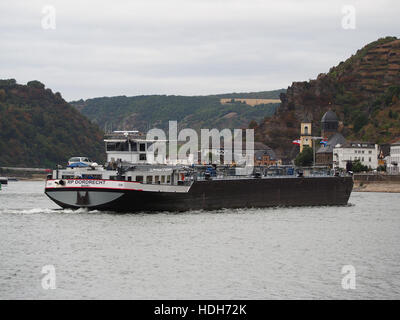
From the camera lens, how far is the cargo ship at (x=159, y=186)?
2628 inches

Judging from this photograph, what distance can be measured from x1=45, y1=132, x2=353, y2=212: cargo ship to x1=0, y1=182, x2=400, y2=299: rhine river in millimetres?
1530

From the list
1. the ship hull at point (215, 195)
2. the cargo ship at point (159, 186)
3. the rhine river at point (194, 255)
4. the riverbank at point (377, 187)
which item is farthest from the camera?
the riverbank at point (377, 187)

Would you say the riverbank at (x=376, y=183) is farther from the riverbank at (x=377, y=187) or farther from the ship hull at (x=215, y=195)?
the ship hull at (x=215, y=195)

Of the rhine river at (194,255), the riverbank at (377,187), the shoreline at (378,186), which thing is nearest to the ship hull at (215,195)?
the rhine river at (194,255)

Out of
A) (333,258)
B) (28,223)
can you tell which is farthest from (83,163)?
(333,258)

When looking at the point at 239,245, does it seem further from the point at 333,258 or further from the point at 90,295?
the point at 90,295

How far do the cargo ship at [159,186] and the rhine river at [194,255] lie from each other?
153cm

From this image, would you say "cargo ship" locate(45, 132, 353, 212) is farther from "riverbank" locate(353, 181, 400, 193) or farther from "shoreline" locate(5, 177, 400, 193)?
"riverbank" locate(353, 181, 400, 193)

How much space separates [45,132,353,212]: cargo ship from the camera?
66750mm

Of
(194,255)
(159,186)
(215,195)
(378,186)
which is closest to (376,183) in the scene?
(378,186)

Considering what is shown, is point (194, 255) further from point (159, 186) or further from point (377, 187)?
point (377, 187)

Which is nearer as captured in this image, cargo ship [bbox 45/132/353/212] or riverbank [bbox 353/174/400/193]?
cargo ship [bbox 45/132/353/212]

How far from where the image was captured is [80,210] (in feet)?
223

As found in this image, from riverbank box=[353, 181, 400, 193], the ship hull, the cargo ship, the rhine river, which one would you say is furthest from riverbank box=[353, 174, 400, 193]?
the rhine river
